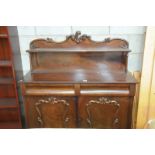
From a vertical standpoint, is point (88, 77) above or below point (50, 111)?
above

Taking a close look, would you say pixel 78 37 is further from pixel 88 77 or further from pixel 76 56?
pixel 88 77

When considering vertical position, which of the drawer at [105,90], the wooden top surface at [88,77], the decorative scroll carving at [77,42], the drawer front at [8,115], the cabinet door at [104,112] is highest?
the decorative scroll carving at [77,42]

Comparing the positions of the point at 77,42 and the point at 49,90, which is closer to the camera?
the point at 49,90

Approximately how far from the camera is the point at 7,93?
6.56ft

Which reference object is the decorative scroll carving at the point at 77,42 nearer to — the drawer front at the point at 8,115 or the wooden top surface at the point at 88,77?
the wooden top surface at the point at 88,77

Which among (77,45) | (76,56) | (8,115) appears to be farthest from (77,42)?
(8,115)

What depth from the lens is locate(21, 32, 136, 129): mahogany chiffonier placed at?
5.07ft

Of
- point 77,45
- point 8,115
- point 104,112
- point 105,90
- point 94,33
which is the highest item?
point 94,33

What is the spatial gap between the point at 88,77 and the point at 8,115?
1.04m

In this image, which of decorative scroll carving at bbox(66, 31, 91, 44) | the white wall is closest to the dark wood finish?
the white wall

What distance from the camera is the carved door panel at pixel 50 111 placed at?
159 centimetres

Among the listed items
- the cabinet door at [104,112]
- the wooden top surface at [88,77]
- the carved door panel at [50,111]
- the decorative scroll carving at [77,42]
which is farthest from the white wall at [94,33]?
the cabinet door at [104,112]

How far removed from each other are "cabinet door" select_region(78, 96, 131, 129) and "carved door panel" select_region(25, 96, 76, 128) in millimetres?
102

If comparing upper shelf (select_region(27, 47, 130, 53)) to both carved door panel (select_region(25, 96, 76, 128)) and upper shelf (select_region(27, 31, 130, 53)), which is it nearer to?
upper shelf (select_region(27, 31, 130, 53))
